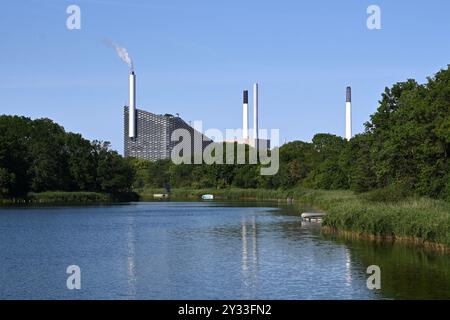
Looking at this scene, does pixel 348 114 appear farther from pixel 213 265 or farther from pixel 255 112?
pixel 213 265

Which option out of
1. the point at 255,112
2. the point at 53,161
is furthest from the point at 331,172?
the point at 255,112

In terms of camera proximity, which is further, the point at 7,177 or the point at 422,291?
the point at 7,177

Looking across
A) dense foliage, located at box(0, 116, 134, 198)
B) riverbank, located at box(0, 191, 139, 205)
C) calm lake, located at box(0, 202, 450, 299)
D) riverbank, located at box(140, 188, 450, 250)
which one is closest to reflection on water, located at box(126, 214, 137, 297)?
calm lake, located at box(0, 202, 450, 299)

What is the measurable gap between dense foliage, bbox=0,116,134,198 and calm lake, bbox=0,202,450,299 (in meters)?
75.2

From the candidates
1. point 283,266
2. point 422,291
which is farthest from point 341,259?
point 422,291

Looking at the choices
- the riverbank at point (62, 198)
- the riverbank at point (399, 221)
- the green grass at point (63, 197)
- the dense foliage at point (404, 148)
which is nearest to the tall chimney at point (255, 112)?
the riverbank at point (62, 198)

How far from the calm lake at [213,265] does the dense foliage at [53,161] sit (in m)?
75.2

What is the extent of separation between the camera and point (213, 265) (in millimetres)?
34875

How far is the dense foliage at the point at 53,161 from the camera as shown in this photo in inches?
5059

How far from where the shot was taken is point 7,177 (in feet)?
393

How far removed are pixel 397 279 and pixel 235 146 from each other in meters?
151

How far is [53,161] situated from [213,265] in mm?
106437

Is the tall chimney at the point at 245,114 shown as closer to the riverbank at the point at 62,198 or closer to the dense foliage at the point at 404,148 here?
the riverbank at the point at 62,198

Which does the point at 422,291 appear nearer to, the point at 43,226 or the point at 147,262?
the point at 147,262
